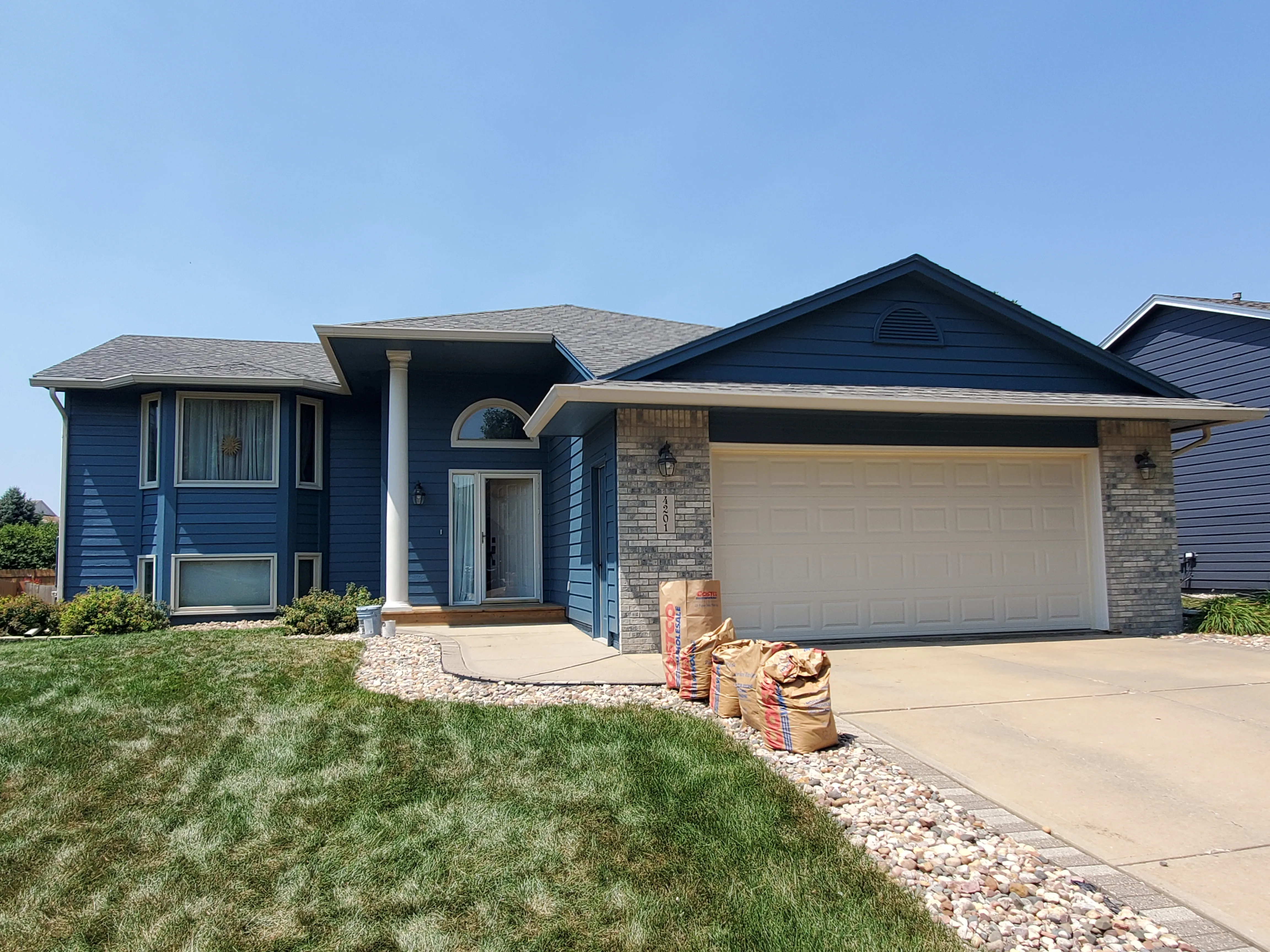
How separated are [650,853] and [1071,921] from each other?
158 cm

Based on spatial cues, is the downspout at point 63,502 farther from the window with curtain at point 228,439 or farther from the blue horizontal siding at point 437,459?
the blue horizontal siding at point 437,459

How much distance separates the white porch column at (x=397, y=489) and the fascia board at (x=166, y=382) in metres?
1.82

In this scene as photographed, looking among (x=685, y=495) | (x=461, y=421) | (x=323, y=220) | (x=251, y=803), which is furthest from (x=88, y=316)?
(x=251, y=803)

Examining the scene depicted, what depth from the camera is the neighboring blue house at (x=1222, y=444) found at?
43.6 feet

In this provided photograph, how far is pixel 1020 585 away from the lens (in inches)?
378

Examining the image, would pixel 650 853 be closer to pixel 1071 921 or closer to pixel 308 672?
pixel 1071 921

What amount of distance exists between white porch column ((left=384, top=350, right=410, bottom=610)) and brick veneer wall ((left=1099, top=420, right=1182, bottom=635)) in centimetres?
892

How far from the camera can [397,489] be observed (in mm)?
11328

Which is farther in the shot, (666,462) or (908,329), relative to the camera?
(908,329)

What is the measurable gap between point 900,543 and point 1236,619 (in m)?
4.08

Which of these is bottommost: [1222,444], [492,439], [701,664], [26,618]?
[26,618]

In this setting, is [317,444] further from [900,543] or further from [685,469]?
[900,543]

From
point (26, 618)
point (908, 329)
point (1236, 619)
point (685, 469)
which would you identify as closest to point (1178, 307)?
point (1236, 619)

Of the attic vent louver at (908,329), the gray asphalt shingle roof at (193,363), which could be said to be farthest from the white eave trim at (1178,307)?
the gray asphalt shingle roof at (193,363)
